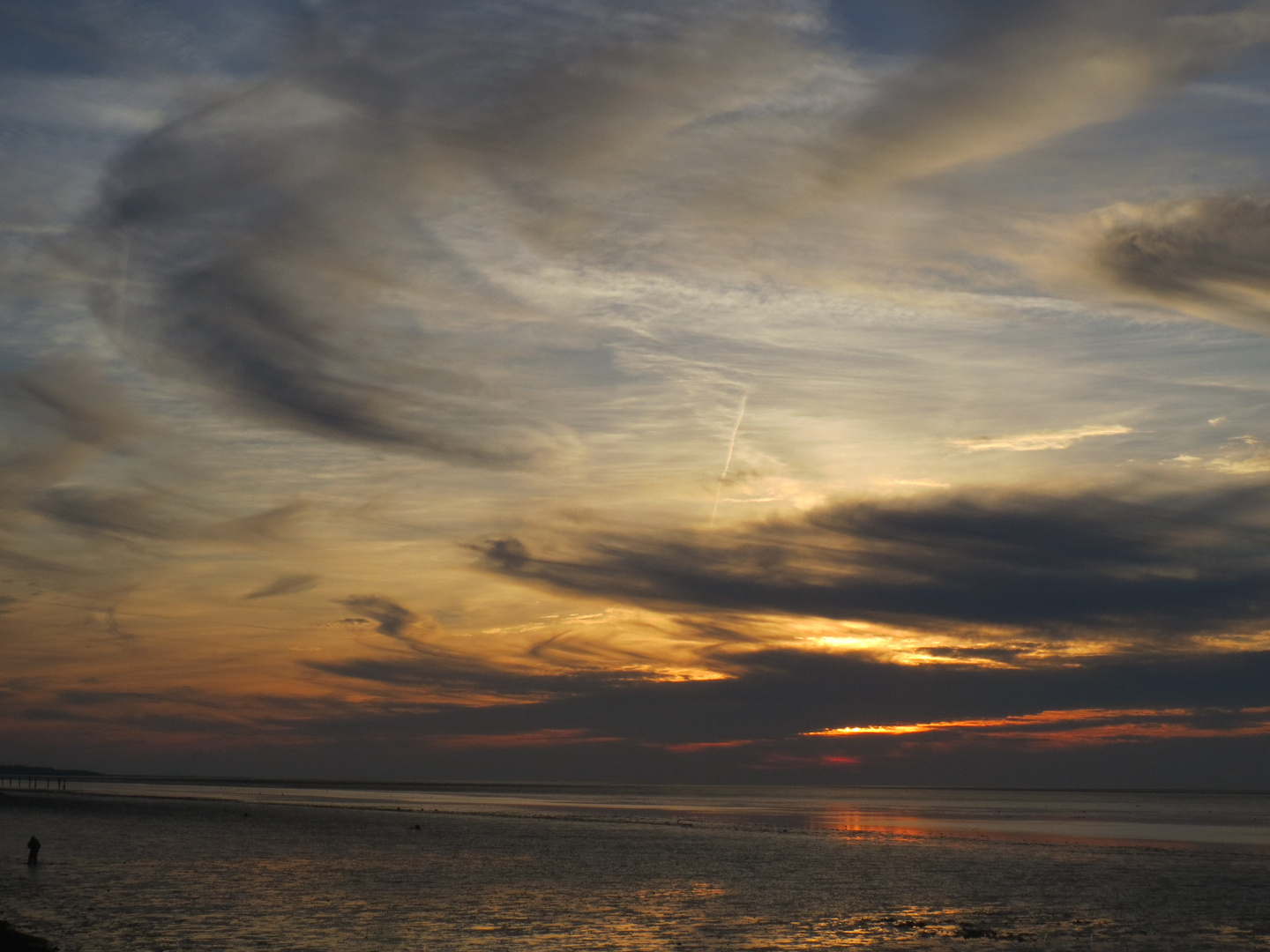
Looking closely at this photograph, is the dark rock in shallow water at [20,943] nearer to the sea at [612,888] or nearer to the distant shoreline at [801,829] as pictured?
the sea at [612,888]

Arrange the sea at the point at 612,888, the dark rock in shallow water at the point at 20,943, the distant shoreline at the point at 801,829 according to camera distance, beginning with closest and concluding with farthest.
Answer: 1. the dark rock in shallow water at the point at 20,943
2. the sea at the point at 612,888
3. the distant shoreline at the point at 801,829

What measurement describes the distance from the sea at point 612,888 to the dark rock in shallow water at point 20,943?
101cm

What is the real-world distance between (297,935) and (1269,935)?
38.7 m

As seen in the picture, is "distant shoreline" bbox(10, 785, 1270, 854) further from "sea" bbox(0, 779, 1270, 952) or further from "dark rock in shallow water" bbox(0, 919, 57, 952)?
"dark rock in shallow water" bbox(0, 919, 57, 952)

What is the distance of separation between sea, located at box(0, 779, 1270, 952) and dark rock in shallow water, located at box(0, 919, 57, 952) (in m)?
1.01

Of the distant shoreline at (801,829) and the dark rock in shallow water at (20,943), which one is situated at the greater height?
the dark rock in shallow water at (20,943)

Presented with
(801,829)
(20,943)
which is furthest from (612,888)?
(801,829)

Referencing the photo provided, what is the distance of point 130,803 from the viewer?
454 feet

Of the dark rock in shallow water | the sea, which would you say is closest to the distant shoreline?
the sea

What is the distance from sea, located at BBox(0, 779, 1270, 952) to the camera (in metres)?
39.7

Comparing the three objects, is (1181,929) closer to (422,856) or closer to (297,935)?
(297,935)

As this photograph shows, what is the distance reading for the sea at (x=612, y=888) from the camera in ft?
130

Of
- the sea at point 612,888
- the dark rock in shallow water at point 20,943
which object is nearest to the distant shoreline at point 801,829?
the sea at point 612,888

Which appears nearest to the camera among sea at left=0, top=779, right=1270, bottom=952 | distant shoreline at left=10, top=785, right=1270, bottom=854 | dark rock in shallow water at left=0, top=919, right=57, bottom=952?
dark rock in shallow water at left=0, top=919, right=57, bottom=952
